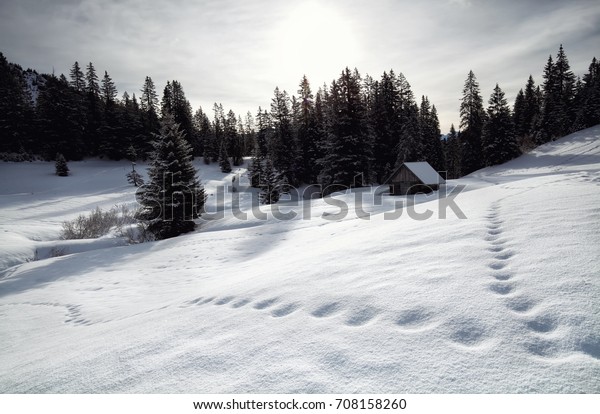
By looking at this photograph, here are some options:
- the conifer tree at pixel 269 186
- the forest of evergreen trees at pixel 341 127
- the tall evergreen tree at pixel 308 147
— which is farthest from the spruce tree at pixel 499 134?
the conifer tree at pixel 269 186

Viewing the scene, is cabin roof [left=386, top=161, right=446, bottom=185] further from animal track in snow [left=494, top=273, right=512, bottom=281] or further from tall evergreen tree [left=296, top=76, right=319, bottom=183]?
animal track in snow [left=494, top=273, right=512, bottom=281]

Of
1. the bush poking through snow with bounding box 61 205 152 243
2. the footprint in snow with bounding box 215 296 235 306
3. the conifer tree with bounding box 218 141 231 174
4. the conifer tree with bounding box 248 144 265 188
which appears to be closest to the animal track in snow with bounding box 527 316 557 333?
the footprint in snow with bounding box 215 296 235 306

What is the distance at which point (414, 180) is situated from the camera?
2706cm

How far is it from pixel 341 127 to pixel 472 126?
2875cm

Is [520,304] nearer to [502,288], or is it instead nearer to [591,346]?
[502,288]

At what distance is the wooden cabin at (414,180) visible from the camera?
26.9m

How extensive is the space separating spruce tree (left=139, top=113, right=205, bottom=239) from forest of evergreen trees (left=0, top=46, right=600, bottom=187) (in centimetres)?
1713

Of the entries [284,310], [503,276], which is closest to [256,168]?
[284,310]

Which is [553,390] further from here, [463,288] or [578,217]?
[578,217]

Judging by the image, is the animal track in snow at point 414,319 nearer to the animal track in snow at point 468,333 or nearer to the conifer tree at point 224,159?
the animal track in snow at point 468,333

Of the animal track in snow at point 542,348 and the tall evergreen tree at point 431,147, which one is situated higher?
the tall evergreen tree at point 431,147

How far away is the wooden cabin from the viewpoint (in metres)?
26.9

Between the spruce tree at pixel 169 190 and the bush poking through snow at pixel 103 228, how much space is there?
1143mm

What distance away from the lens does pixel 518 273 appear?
3.11 meters
